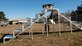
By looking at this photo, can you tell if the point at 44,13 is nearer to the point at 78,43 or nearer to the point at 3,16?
the point at 78,43

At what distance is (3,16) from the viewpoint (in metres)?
117

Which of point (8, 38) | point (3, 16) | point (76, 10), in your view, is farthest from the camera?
point (3, 16)

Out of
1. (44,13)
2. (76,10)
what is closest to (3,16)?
(76,10)

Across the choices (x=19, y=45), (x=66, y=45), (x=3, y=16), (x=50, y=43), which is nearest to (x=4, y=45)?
(x=19, y=45)

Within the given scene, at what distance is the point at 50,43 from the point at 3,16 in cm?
10489

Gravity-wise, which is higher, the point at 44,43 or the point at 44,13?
the point at 44,13

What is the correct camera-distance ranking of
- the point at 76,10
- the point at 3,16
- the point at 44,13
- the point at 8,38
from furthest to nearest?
1. the point at 3,16
2. the point at 76,10
3. the point at 44,13
4. the point at 8,38

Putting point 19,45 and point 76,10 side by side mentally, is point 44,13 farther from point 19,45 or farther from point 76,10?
point 76,10

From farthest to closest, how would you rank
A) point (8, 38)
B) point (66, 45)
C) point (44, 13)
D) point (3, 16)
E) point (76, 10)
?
point (3, 16) < point (76, 10) < point (44, 13) < point (8, 38) < point (66, 45)

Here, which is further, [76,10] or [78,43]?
[76,10]

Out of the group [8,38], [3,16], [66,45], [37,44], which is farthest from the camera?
[3,16]

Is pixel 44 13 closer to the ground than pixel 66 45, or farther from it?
farther from it

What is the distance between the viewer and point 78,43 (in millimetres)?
14422

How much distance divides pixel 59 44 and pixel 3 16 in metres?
106
